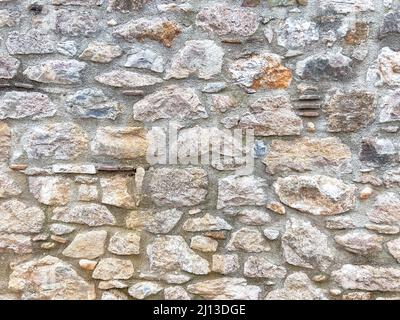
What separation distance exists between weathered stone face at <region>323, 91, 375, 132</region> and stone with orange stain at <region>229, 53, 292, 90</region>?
245 millimetres

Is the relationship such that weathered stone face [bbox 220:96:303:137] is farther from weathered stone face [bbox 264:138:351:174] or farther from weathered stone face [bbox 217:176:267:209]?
weathered stone face [bbox 217:176:267:209]

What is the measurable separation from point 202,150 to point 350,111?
0.71 meters

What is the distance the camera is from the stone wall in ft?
7.38

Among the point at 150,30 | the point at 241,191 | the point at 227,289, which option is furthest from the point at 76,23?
the point at 227,289

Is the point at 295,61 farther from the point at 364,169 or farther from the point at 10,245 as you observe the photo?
the point at 10,245

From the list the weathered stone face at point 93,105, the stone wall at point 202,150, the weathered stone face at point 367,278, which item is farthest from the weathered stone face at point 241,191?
the weathered stone face at point 93,105

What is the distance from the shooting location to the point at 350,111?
2.25m

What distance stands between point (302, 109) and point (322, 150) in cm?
21

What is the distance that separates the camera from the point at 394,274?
7.33 feet

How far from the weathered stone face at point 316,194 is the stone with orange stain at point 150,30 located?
0.85 meters

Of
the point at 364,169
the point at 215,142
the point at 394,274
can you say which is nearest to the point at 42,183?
the point at 215,142

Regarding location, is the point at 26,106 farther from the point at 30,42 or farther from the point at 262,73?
the point at 262,73

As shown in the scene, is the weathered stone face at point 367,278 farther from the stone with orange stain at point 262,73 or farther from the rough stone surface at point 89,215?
the rough stone surface at point 89,215

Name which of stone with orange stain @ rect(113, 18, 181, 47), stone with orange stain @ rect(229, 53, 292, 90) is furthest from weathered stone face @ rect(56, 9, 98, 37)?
stone with orange stain @ rect(229, 53, 292, 90)
